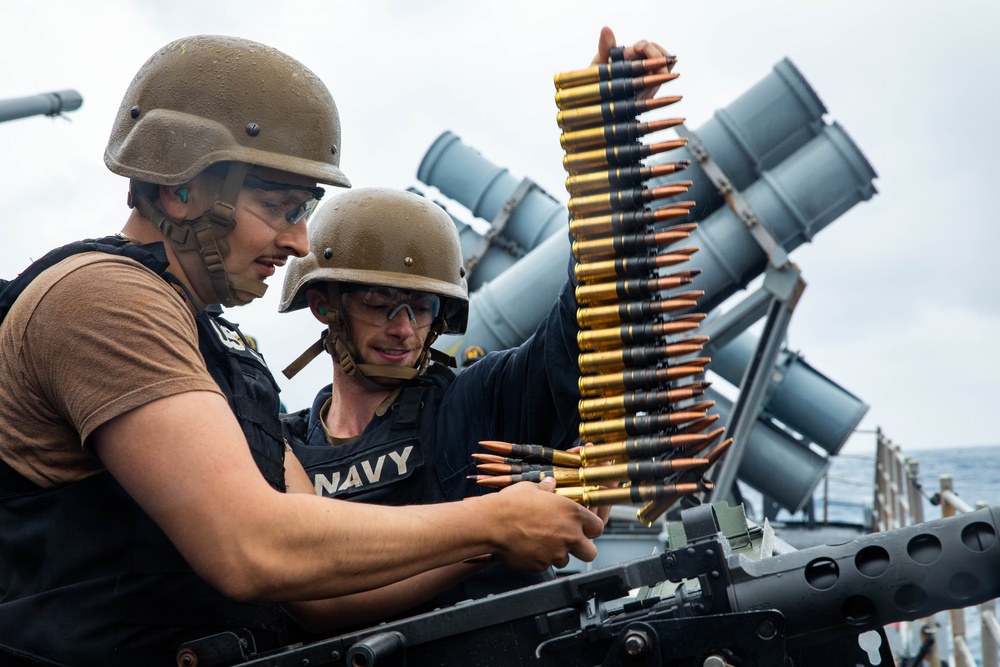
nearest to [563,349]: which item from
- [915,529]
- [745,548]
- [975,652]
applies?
[745,548]

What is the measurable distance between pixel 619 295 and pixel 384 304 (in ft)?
4.63

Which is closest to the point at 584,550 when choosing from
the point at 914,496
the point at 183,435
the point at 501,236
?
the point at 183,435

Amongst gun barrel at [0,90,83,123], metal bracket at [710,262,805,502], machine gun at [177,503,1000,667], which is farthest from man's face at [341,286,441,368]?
gun barrel at [0,90,83,123]

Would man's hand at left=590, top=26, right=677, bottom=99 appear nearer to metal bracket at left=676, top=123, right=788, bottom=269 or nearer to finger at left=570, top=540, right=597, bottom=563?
finger at left=570, top=540, right=597, bottom=563

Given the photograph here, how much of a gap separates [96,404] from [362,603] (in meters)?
1.18

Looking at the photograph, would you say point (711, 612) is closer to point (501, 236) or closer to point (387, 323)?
point (387, 323)

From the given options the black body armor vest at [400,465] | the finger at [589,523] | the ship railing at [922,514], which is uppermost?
the finger at [589,523]

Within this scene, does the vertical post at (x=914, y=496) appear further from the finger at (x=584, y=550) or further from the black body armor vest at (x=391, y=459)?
the finger at (x=584, y=550)

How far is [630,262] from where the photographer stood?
3.46m

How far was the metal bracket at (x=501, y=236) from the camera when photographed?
1459 centimetres

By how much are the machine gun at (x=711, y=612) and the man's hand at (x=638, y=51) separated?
1.53 m

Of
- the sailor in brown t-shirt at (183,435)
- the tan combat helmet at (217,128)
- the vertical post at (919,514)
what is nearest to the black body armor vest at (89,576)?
the sailor in brown t-shirt at (183,435)

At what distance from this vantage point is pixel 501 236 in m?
14.7

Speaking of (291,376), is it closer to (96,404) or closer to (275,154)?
(275,154)
